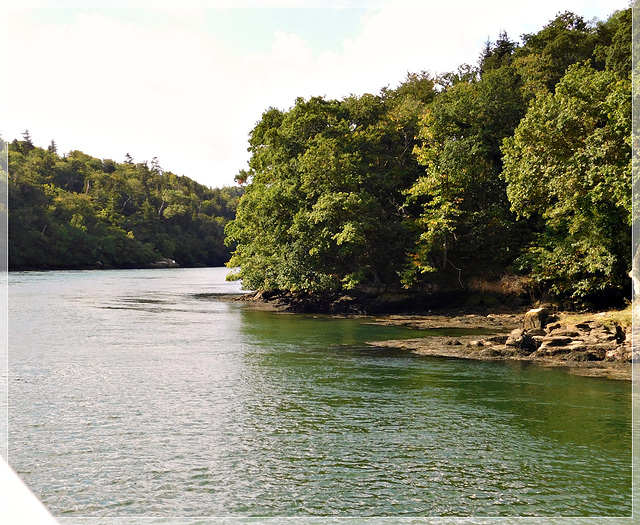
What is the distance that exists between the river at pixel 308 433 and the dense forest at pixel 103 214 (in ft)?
301

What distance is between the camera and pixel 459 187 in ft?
128

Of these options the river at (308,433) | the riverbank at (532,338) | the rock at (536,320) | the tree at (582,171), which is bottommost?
the river at (308,433)

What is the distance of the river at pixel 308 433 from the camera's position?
1064 cm

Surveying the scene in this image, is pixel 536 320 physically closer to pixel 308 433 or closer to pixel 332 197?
pixel 332 197

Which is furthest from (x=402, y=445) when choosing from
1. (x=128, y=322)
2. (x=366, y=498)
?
A: (x=128, y=322)

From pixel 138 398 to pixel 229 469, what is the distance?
22.2 feet

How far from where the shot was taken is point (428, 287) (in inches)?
1692

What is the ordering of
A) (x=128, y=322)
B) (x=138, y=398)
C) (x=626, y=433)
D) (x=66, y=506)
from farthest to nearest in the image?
(x=128, y=322) → (x=138, y=398) → (x=626, y=433) → (x=66, y=506)

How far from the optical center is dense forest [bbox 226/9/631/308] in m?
30.0

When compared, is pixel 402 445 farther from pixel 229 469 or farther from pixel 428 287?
pixel 428 287

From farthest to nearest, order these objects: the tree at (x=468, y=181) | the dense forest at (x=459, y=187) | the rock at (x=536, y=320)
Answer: the tree at (x=468, y=181), the dense forest at (x=459, y=187), the rock at (x=536, y=320)

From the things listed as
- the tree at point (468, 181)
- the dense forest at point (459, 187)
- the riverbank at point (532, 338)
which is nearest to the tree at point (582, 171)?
the dense forest at point (459, 187)

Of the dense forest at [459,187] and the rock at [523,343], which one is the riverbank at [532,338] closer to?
the rock at [523,343]

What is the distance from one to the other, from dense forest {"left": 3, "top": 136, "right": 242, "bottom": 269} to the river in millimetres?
91651
